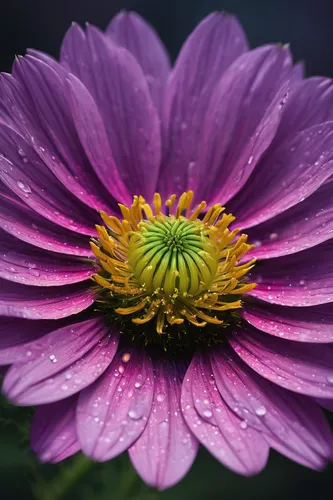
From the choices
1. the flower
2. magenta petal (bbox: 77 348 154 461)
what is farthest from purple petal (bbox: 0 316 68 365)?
magenta petal (bbox: 77 348 154 461)

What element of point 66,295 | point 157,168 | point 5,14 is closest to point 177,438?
point 66,295

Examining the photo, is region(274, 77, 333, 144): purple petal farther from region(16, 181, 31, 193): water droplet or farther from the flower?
region(16, 181, 31, 193): water droplet

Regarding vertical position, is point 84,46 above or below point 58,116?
above

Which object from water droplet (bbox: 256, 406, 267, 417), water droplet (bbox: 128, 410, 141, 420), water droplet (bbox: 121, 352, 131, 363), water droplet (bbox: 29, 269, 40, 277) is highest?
water droplet (bbox: 29, 269, 40, 277)

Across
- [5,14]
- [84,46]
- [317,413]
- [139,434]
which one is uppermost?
[5,14]

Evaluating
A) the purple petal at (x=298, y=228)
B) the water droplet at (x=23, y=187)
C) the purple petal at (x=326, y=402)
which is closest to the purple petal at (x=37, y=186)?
the water droplet at (x=23, y=187)

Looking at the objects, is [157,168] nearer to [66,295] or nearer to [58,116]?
[58,116]
